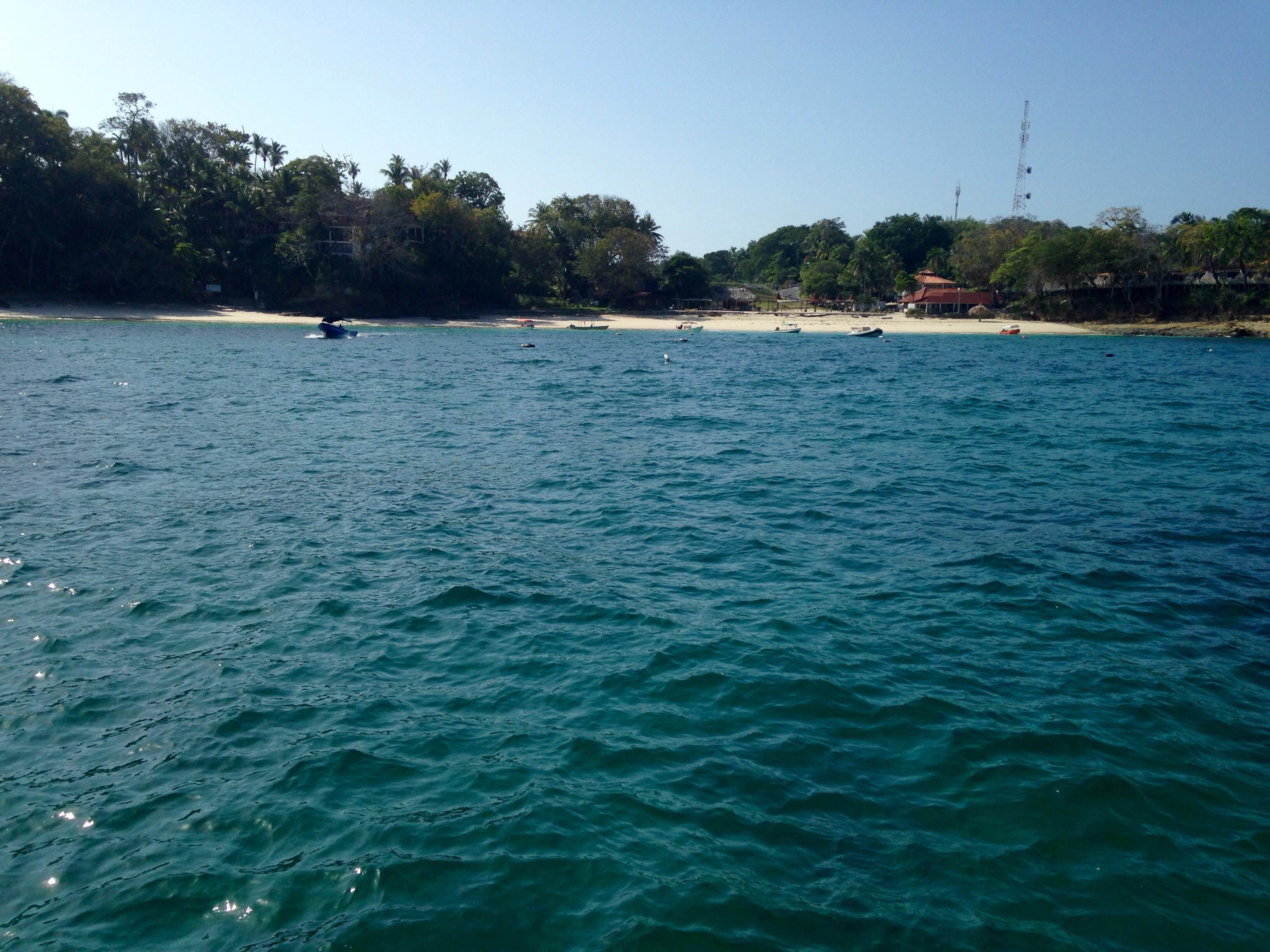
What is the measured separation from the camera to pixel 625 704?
345 inches

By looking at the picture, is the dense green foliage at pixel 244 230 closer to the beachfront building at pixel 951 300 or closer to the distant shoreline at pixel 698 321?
the distant shoreline at pixel 698 321

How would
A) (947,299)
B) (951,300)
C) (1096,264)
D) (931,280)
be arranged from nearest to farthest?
1. (1096,264)
2. (951,300)
3. (947,299)
4. (931,280)

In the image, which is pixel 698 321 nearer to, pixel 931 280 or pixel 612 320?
pixel 612 320

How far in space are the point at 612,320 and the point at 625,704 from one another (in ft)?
331

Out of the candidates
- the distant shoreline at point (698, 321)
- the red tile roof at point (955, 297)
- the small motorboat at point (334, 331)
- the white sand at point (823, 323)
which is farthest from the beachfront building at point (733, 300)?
the small motorboat at point (334, 331)

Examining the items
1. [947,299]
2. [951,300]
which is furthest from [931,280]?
[951,300]

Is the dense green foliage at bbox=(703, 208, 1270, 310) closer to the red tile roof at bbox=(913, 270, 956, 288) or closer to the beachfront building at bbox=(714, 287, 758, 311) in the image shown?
the red tile roof at bbox=(913, 270, 956, 288)

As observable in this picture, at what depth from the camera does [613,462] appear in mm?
21562

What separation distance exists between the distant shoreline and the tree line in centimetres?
302

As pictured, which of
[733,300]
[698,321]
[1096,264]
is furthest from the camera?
[733,300]

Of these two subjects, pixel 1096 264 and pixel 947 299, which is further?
pixel 947 299

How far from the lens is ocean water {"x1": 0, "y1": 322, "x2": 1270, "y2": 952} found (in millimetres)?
5965

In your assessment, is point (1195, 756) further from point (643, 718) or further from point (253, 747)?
point (253, 747)

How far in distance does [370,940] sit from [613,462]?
16428 mm
